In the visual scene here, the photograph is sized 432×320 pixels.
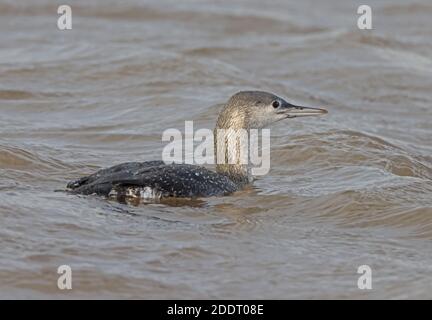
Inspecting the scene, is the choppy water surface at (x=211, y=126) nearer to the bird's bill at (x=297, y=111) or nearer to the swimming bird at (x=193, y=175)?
the swimming bird at (x=193, y=175)

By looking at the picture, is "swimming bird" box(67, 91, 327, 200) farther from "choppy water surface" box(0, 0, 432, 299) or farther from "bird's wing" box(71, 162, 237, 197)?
"choppy water surface" box(0, 0, 432, 299)

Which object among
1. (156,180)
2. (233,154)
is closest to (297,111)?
(233,154)

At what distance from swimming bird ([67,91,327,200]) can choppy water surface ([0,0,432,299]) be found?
0.12 meters

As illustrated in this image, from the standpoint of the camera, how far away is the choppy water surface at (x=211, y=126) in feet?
26.7

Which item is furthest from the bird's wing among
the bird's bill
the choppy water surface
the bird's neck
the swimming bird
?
the bird's bill

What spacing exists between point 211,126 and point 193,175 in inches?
122

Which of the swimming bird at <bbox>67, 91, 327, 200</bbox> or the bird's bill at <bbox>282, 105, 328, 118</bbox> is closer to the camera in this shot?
the swimming bird at <bbox>67, 91, 327, 200</bbox>

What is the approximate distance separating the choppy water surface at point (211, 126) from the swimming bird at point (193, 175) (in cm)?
12

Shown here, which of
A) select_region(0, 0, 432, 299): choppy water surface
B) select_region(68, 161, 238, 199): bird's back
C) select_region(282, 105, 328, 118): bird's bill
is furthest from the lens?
select_region(282, 105, 328, 118): bird's bill

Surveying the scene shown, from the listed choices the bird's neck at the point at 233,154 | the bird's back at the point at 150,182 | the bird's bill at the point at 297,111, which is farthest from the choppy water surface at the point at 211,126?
the bird's bill at the point at 297,111

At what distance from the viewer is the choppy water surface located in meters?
8.15
